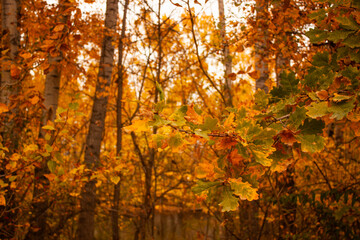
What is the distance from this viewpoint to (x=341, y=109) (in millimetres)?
829

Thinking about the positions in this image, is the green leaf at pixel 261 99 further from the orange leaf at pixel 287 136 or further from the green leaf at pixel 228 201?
the green leaf at pixel 228 201

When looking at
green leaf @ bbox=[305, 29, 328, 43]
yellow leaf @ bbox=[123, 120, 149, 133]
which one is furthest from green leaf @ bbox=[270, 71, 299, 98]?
yellow leaf @ bbox=[123, 120, 149, 133]

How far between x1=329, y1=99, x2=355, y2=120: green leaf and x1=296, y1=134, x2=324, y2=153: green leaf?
0.30 ft

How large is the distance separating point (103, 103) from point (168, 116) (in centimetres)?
401

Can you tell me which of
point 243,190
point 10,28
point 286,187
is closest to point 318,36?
Result: point 243,190

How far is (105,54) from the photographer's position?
15.4 feet

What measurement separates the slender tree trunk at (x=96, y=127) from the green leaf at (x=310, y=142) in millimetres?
3520

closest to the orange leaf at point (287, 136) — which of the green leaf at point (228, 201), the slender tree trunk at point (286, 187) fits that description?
the green leaf at point (228, 201)

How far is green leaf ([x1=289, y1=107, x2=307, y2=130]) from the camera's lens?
87cm

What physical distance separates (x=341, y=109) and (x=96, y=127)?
4.02 meters

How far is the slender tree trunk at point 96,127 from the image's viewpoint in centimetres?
419

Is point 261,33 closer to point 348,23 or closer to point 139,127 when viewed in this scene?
point 348,23

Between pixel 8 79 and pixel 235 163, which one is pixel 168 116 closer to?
pixel 235 163

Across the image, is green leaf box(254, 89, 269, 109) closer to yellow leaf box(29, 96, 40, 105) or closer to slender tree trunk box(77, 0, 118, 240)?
yellow leaf box(29, 96, 40, 105)
